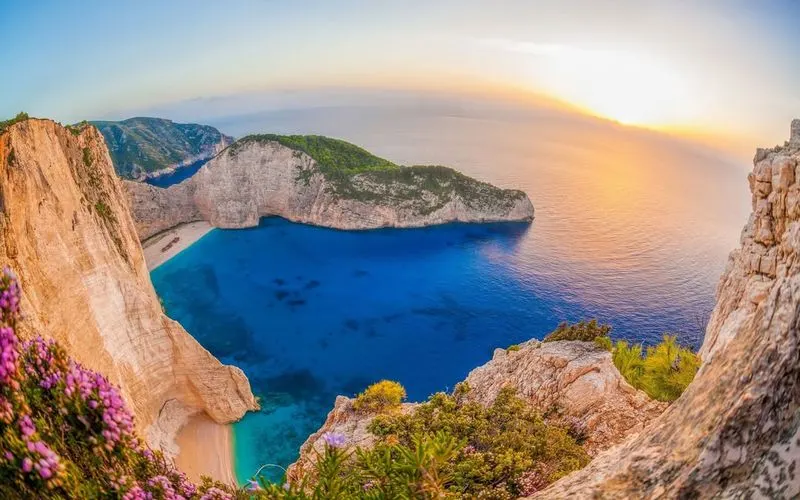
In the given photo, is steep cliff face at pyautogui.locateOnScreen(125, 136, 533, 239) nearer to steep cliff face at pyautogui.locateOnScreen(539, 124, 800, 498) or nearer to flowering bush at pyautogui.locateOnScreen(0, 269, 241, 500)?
flowering bush at pyautogui.locateOnScreen(0, 269, 241, 500)

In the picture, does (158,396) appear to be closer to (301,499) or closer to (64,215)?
(64,215)

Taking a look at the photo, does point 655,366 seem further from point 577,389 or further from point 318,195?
point 318,195

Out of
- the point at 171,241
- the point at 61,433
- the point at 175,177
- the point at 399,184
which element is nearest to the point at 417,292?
the point at 399,184

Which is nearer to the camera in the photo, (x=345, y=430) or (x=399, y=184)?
(x=345, y=430)

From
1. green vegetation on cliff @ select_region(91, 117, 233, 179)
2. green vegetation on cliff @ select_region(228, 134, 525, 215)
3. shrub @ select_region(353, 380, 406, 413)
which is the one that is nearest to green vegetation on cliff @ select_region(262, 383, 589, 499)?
shrub @ select_region(353, 380, 406, 413)

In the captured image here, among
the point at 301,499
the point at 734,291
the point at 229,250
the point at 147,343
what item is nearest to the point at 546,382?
the point at 734,291

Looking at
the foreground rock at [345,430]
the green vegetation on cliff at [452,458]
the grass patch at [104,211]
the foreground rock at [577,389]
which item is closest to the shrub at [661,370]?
the foreground rock at [577,389]
